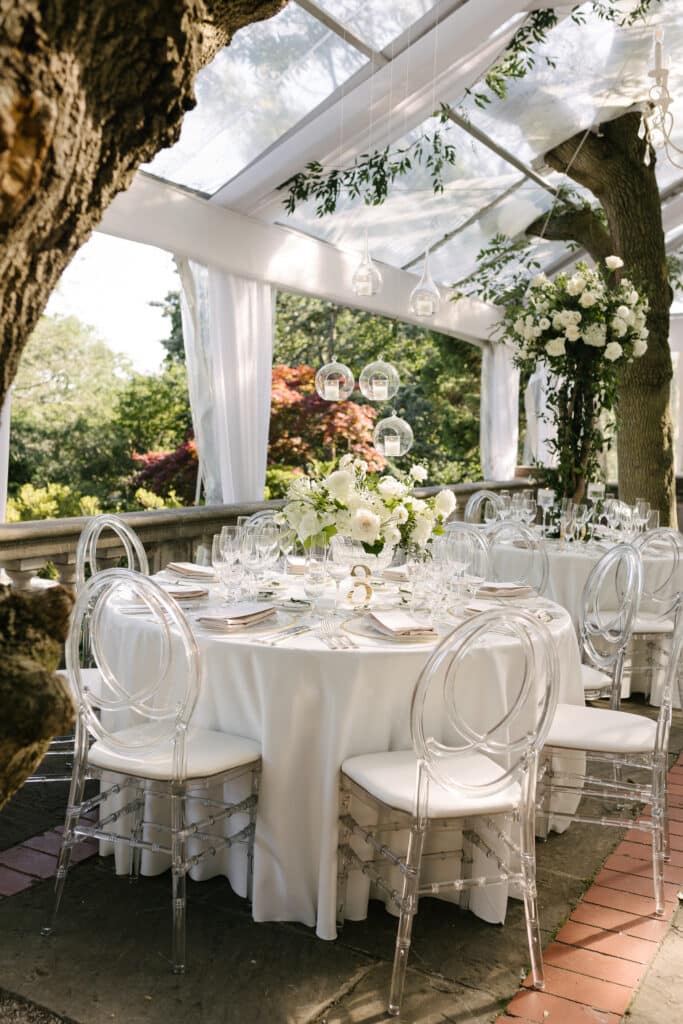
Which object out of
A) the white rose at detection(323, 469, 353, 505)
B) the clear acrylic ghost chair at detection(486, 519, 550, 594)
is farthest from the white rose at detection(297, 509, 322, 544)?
the clear acrylic ghost chair at detection(486, 519, 550, 594)

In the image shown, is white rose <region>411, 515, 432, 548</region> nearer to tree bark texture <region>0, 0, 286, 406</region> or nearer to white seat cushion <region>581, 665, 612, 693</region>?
white seat cushion <region>581, 665, 612, 693</region>

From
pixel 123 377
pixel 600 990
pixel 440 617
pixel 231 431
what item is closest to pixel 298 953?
pixel 600 990

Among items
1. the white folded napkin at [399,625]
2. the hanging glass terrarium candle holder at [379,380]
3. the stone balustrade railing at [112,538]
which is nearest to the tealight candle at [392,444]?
the hanging glass terrarium candle holder at [379,380]

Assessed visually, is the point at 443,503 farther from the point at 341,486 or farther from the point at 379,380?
the point at 379,380

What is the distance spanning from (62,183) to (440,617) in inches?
101

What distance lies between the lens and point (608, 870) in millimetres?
3238

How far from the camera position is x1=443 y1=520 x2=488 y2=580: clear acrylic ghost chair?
10.9ft

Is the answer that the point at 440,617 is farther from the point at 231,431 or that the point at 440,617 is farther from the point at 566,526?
the point at 231,431

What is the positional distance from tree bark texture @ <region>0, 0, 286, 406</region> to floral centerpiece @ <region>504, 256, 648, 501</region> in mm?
4765

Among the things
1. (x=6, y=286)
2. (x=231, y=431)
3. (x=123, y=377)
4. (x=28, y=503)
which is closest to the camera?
(x=6, y=286)

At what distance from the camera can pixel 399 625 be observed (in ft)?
9.74

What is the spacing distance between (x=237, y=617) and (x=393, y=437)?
2226 mm

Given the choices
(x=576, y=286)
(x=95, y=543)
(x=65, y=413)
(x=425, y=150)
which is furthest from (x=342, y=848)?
(x=65, y=413)

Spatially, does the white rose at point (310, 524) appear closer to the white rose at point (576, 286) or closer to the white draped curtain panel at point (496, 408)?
the white rose at point (576, 286)
